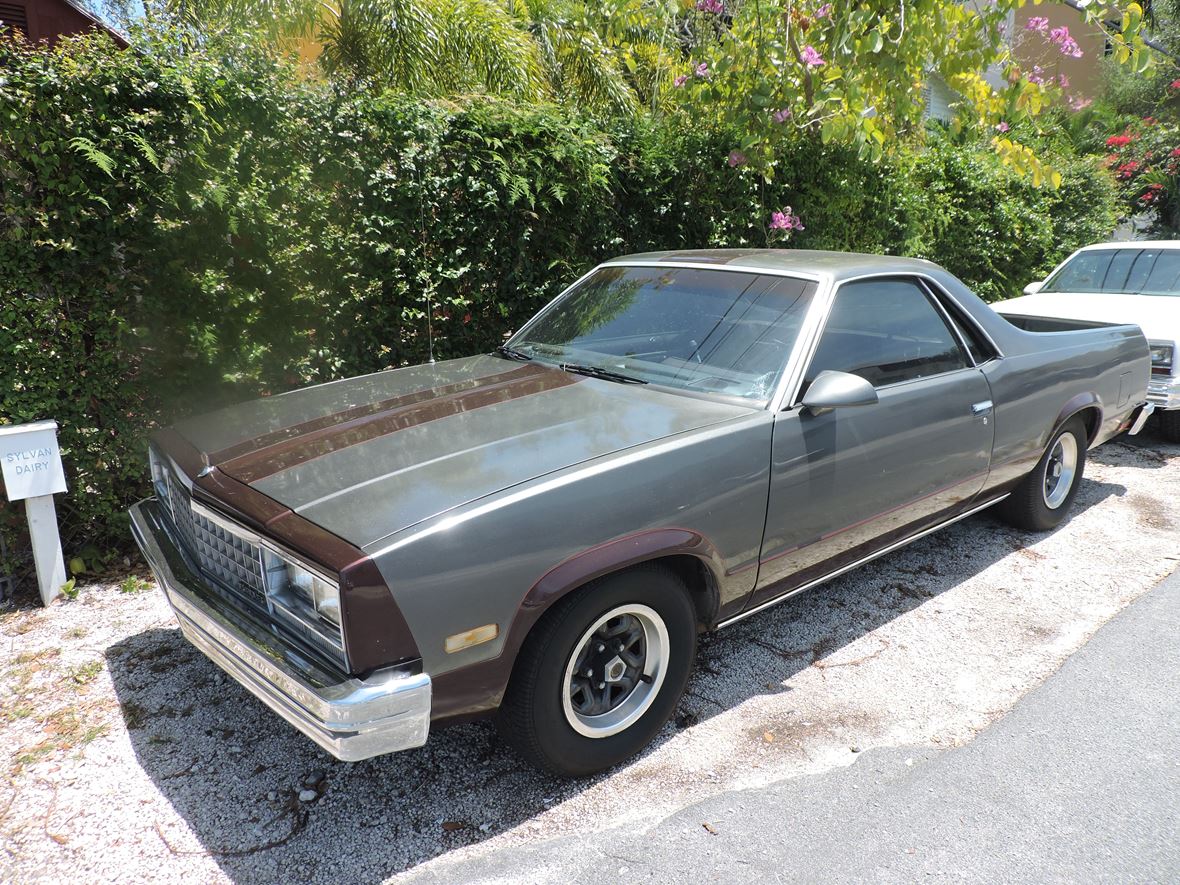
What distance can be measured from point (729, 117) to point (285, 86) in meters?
3.43

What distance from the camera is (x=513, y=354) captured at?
3943mm

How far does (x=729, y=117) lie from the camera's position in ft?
21.3

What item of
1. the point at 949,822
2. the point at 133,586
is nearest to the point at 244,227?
the point at 133,586

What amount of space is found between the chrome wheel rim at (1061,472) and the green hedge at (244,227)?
10.1 feet

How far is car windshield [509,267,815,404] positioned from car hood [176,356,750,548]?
15cm

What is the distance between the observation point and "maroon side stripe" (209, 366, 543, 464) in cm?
285

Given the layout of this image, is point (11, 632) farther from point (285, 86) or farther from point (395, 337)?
point (285, 86)

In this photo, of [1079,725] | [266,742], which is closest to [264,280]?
[266,742]

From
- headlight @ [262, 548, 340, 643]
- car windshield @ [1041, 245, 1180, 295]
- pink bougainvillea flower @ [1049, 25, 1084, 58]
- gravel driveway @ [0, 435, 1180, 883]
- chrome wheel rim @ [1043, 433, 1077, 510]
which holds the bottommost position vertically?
gravel driveway @ [0, 435, 1180, 883]

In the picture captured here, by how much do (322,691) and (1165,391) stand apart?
20.7 feet

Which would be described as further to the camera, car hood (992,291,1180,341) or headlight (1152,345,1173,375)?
car hood (992,291,1180,341)

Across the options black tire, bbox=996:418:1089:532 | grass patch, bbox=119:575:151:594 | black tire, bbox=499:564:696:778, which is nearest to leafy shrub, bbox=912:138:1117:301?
black tire, bbox=996:418:1089:532

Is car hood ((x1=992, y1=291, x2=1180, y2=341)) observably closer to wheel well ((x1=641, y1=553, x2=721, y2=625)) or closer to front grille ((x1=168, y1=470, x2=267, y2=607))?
wheel well ((x1=641, y1=553, x2=721, y2=625))

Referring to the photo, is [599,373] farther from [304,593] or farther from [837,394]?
[304,593]
